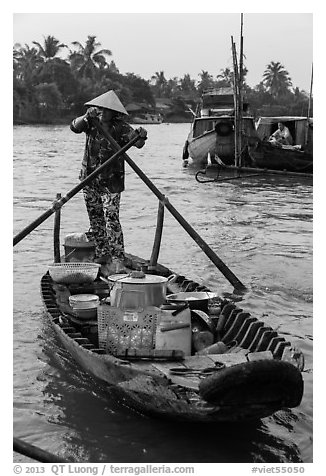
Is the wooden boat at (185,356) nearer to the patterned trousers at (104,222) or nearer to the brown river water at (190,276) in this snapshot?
the brown river water at (190,276)

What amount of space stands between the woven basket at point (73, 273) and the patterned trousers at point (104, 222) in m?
0.76

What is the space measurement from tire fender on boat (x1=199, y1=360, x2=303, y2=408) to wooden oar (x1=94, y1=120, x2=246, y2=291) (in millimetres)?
3140

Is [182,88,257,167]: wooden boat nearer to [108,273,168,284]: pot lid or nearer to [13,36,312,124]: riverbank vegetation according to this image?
[108,273,168,284]: pot lid

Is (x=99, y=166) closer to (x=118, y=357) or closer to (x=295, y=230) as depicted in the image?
(x=118, y=357)

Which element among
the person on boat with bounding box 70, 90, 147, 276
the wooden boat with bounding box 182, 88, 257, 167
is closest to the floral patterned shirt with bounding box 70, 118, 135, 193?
the person on boat with bounding box 70, 90, 147, 276

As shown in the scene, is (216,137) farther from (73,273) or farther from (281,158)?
(73,273)

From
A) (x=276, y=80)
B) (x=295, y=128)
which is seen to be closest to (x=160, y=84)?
(x=276, y=80)

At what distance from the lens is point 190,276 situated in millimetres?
8062

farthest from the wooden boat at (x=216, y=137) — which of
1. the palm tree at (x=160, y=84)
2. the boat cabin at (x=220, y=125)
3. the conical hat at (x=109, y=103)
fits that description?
the palm tree at (x=160, y=84)

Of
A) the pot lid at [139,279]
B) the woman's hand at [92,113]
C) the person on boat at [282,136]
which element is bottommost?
the pot lid at [139,279]

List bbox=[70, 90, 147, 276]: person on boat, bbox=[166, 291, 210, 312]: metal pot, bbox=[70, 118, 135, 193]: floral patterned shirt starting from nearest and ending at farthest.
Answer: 1. bbox=[166, 291, 210, 312]: metal pot
2. bbox=[70, 90, 147, 276]: person on boat
3. bbox=[70, 118, 135, 193]: floral patterned shirt

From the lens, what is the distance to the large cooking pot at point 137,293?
4.39 metres

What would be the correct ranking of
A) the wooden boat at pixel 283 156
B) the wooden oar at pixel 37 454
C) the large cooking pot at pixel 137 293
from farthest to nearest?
the wooden boat at pixel 283 156
the large cooking pot at pixel 137 293
the wooden oar at pixel 37 454

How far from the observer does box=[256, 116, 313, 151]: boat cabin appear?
18141 mm
